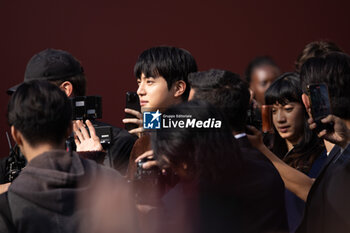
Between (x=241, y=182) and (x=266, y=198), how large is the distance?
0.31 ft

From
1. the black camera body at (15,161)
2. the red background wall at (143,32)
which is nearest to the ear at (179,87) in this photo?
the black camera body at (15,161)

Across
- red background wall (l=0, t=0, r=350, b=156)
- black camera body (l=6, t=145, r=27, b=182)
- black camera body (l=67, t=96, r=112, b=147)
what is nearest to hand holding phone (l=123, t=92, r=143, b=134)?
black camera body (l=67, t=96, r=112, b=147)

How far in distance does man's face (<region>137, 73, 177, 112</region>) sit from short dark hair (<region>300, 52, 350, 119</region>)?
74 centimetres

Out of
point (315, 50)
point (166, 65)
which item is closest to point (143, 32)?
point (315, 50)

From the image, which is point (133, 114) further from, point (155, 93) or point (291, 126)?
point (291, 126)

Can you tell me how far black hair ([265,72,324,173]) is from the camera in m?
2.33

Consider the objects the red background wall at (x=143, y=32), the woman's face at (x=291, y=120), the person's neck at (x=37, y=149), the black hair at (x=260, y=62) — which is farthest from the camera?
the black hair at (x=260, y=62)

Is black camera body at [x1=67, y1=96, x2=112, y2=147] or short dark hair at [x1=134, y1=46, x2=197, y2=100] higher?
short dark hair at [x1=134, y1=46, x2=197, y2=100]

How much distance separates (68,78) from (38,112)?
3.12 ft

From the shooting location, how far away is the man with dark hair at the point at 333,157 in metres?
1.52

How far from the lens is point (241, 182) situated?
60.8 inches

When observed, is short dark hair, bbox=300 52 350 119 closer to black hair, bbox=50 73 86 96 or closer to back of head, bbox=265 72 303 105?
back of head, bbox=265 72 303 105

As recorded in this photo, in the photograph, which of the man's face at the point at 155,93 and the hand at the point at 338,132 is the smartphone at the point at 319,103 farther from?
the man's face at the point at 155,93

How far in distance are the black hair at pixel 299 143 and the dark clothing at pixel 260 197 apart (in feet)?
2.28
